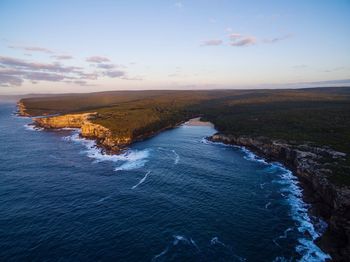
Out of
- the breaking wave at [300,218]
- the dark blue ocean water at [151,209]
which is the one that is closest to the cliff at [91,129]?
the dark blue ocean water at [151,209]

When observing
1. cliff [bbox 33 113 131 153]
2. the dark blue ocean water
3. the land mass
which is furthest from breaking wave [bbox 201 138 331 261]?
cliff [bbox 33 113 131 153]

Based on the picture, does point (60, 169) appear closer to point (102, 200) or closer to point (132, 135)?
point (102, 200)

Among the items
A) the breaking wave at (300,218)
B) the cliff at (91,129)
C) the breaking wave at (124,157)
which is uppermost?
the cliff at (91,129)

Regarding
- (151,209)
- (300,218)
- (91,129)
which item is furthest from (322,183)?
(91,129)

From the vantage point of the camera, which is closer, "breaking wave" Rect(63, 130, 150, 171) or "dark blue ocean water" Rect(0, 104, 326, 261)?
"dark blue ocean water" Rect(0, 104, 326, 261)

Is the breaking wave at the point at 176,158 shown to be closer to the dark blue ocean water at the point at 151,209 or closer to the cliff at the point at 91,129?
the dark blue ocean water at the point at 151,209

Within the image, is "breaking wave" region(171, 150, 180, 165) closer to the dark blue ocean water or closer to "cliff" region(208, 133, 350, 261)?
the dark blue ocean water

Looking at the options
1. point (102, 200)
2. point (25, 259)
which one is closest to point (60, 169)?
point (102, 200)
